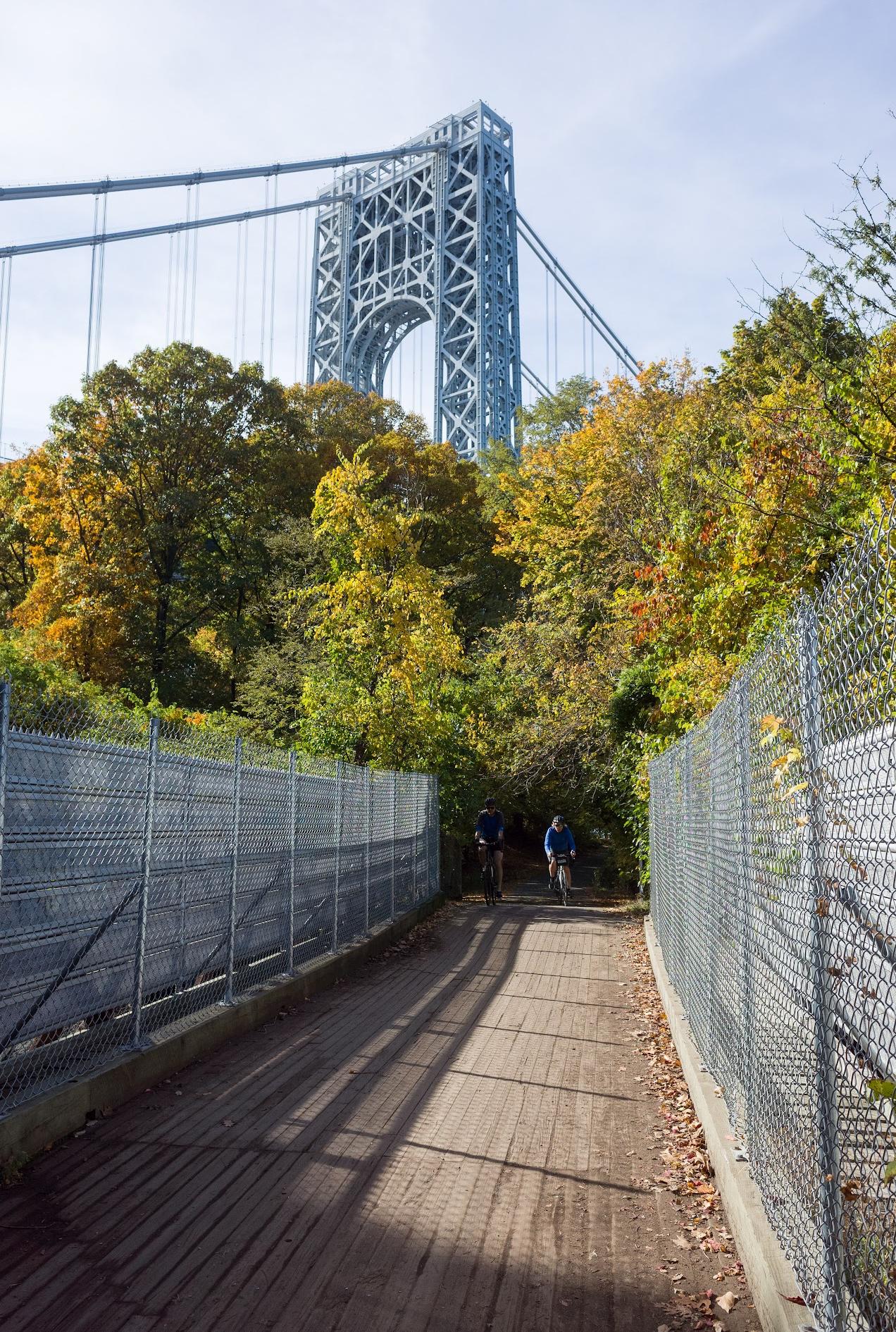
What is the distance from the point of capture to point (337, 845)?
12156 mm

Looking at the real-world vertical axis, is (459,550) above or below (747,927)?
above

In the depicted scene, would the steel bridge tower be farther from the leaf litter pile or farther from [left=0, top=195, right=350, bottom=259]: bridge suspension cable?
the leaf litter pile

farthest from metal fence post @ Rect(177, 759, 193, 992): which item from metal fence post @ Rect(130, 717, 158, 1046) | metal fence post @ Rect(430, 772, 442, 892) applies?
metal fence post @ Rect(430, 772, 442, 892)

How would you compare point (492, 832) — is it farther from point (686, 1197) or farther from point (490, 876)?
point (686, 1197)

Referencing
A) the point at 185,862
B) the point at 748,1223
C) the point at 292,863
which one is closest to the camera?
the point at 748,1223

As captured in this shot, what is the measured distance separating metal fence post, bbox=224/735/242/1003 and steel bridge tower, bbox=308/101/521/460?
52.1 metres

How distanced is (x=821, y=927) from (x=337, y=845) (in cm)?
944

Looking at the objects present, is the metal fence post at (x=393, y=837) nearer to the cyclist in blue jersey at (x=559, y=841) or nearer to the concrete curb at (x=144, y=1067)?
the concrete curb at (x=144, y=1067)

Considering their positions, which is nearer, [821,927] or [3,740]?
[821,927]

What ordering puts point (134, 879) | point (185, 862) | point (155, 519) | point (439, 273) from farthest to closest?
point (439, 273) < point (155, 519) < point (185, 862) < point (134, 879)

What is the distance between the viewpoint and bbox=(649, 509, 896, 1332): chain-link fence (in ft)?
8.35

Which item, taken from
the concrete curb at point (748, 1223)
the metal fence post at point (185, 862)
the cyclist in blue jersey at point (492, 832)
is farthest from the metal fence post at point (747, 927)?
the cyclist in blue jersey at point (492, 832)

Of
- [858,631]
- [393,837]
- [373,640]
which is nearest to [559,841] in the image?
[373,640]

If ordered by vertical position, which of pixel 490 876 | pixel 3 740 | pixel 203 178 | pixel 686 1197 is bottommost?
pixel 686 1197
